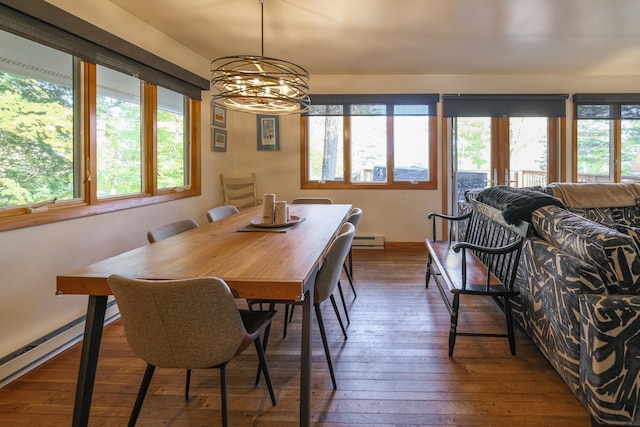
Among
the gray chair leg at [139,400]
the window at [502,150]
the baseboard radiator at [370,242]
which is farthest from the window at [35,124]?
the window at [502,150]

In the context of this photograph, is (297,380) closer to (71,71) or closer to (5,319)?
(5,319)

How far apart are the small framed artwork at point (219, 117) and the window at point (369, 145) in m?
1.04

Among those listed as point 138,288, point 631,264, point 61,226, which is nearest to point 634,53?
point 631,264

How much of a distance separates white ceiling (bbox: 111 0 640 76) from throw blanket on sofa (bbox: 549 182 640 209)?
4.59 ft

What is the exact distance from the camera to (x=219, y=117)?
181 inches

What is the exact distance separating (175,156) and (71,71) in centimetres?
138

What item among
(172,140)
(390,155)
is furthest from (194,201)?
(390,155)

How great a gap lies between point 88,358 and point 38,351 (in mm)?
1039

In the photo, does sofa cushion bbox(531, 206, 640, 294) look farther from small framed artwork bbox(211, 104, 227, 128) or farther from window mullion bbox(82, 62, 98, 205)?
small framed artwork bbox(211, 104, 227, 128)

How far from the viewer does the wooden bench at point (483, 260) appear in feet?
7.09

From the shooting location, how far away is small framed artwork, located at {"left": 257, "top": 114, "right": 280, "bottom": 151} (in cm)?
505

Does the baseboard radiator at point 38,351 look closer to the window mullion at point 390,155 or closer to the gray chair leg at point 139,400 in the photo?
the gray chair leg at point 139,400

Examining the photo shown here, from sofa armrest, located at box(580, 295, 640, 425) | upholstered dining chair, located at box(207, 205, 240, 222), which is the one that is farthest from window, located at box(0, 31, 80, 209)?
sofa armrest, located at box(580, 295, 640, 425)

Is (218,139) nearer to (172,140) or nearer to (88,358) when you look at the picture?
(172,140)
